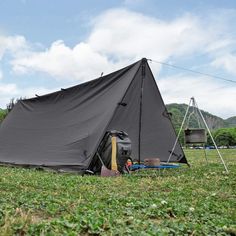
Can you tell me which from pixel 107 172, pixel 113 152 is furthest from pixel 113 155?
pixel 107 172

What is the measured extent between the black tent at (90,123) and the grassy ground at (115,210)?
80.9 inches

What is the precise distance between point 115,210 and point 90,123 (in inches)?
149

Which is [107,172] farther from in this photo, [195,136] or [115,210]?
[115,210]

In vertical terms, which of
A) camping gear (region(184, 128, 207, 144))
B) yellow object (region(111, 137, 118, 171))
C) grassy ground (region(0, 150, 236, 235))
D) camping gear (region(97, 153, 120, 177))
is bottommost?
grassy ground (region(0, 150, 236, 235))

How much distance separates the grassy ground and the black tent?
2055 millimetres

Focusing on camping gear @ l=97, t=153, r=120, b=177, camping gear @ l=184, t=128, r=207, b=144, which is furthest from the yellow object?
camping gear @ l=184, t=128, r=207, b=144

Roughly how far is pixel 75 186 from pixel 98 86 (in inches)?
126

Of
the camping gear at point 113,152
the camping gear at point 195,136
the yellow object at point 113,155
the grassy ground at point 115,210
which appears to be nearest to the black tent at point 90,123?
the camping gear at point 113,152

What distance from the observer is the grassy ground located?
218cm

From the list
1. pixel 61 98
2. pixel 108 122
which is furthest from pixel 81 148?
pixel 61 98

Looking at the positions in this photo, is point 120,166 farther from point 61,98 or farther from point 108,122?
point 61,98

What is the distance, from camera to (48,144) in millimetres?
7156

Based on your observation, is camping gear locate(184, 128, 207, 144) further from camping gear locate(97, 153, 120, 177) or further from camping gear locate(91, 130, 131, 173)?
camping gear locate(97, 153, 120, 177)

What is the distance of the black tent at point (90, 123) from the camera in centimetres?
636
